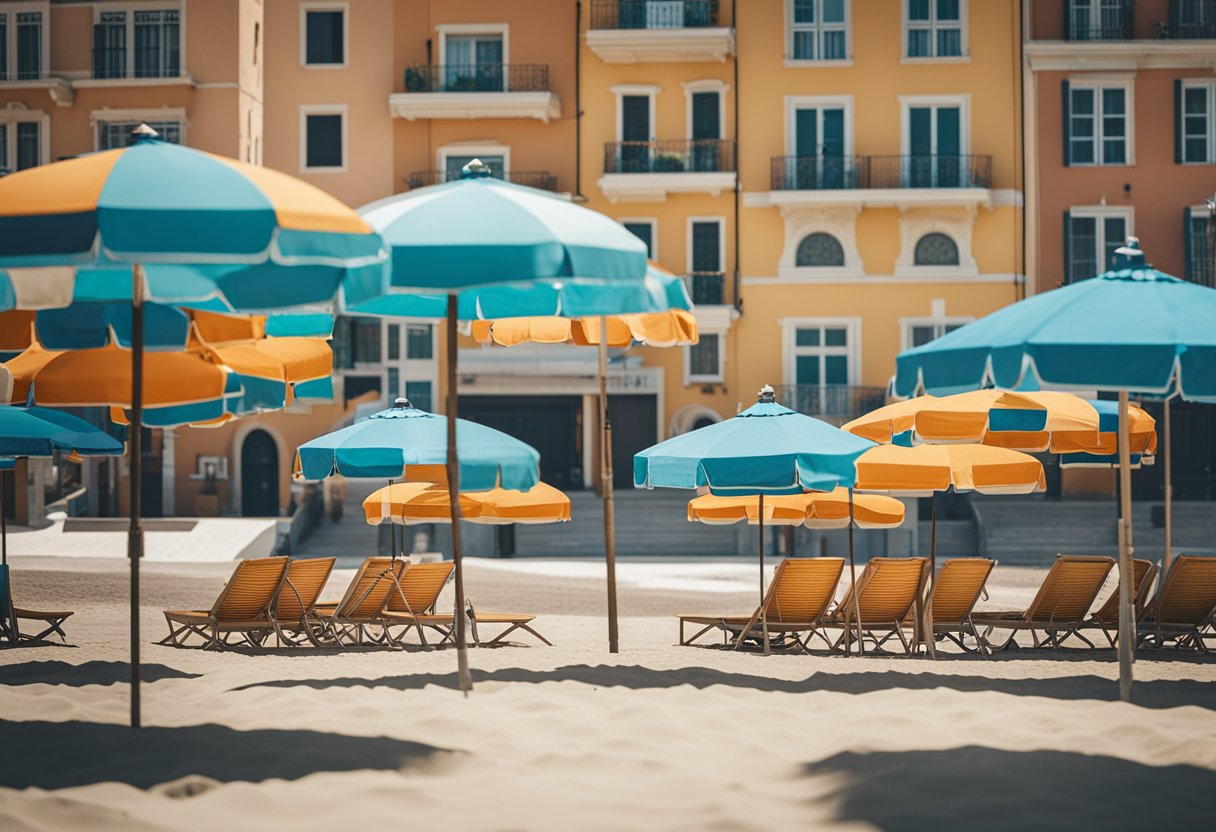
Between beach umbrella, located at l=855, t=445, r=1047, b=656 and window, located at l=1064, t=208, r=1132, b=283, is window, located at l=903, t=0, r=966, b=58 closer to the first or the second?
window, located at l=1064, t=208, r=1132, b=283

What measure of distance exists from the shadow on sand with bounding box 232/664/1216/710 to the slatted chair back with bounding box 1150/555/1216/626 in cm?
262

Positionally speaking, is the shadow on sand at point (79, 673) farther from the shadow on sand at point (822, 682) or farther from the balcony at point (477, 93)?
the balcony at point (477, 93)

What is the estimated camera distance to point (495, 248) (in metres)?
8.92

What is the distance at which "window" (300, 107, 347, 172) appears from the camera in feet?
133

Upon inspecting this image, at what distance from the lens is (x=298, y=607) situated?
13891mm

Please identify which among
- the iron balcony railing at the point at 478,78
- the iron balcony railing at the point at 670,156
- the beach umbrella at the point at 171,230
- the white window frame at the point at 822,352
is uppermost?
Answer: the iron balcony railing at the point at 478,78

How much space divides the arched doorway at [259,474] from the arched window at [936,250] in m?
16.8

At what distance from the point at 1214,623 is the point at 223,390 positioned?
27.3 ft

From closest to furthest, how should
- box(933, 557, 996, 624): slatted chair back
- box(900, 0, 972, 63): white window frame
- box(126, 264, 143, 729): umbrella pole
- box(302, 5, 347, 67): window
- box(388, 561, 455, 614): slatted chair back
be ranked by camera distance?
box(126, 264, 143, 729): umbrella pole → box(933, 557, 996, 624): slatted chair back → box(388, 561, 455, 614): slatted chair back → box(900, 0, 972, 63): white window frame → box(302, 5, 347, 67): window

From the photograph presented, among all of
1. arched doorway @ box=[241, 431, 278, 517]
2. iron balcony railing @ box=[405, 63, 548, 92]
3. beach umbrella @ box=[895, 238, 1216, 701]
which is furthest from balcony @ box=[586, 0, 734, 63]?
beach umbrella @ box=[895, 238, 1216, 701]

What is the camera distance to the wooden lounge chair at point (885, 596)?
1359 centimetres

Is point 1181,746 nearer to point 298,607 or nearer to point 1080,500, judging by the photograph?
point 298,607

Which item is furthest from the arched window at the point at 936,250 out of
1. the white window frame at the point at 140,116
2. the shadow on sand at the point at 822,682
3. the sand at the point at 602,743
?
the shadow on sand at the point at 822,682

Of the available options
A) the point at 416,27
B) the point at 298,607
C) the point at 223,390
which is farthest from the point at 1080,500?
the point at 223,390
